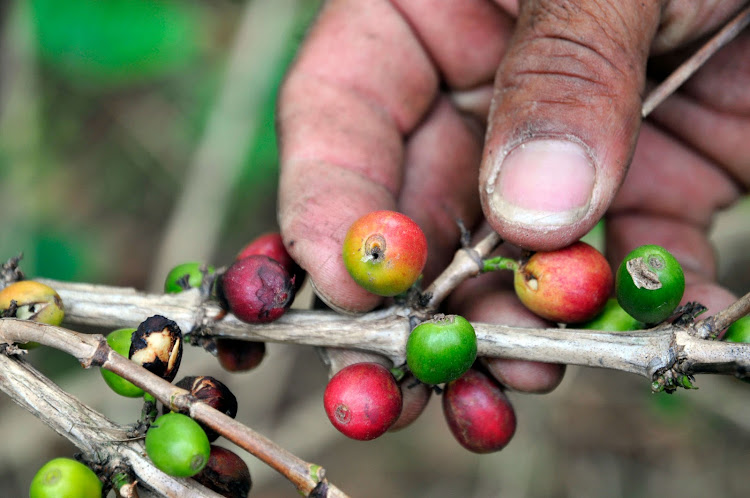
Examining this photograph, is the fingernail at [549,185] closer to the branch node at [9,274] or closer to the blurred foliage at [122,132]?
the branch node at [9,274]

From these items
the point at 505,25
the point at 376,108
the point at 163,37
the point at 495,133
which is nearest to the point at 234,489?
the point at 495,133

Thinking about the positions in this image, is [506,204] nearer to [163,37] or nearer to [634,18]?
[634,18]

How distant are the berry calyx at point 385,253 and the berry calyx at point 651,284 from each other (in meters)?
0.84

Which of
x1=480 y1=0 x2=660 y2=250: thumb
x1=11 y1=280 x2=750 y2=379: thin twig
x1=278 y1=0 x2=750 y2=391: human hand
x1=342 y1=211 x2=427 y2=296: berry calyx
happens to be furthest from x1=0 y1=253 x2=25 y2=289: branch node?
x1=480 y1=0 x2=660 y2=250: thumb

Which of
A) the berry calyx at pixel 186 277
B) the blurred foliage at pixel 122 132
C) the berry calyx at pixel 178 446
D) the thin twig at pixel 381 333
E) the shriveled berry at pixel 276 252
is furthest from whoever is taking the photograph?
the blurred foliage at pixel 122 132

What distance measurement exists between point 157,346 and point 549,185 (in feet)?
6.12

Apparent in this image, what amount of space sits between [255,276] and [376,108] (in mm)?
1870

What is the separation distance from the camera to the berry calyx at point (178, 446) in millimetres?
2232

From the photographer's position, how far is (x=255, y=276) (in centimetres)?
297

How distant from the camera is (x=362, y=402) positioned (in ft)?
8.98

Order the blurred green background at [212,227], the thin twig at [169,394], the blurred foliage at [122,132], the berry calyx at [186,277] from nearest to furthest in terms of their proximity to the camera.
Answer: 1. the thin twig at [169,394]
2. the berry calyx at [186,277]
3. the blurred green background at [212,227]
4. the blurred foliage at [122,132]

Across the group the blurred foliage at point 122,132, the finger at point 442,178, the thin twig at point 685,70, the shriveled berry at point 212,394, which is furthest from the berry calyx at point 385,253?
the blurred foliage at point 122,132

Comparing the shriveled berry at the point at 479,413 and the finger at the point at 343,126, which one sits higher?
the finger at the point at 343,126

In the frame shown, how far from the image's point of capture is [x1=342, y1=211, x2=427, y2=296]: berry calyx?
273cm
